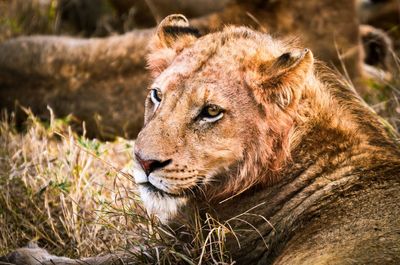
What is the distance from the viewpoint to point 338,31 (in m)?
8.73

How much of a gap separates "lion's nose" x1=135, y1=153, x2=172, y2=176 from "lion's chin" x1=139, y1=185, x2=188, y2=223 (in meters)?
0.13

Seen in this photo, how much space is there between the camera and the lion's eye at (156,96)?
16.0 feet

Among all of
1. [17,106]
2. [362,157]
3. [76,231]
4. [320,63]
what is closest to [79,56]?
[17,106]

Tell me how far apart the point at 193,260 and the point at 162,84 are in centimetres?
Result: 91

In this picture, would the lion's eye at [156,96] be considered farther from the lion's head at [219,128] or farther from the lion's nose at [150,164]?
the lion's nose at [150,164]

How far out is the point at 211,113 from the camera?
15.3ft

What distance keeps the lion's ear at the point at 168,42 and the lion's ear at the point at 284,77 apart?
0.62m

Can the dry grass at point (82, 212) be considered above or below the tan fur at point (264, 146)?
below

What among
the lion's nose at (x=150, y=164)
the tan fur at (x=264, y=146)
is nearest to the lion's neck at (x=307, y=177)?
the tan fur at (x=264, y=146)

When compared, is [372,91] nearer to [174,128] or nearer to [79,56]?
[79,56]

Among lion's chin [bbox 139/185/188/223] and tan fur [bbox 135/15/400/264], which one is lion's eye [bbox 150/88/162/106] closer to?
tan fur [bbox 135/15/400/264]

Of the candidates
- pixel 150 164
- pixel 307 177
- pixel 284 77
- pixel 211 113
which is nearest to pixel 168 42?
pixel 211 113

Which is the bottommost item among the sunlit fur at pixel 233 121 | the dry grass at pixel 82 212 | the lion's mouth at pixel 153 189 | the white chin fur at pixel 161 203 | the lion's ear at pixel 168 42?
the dry grass at pixel 82 212

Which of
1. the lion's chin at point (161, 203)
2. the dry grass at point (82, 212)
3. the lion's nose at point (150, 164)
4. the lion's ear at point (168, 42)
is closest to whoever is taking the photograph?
the lion's nose at point (150, 164)
